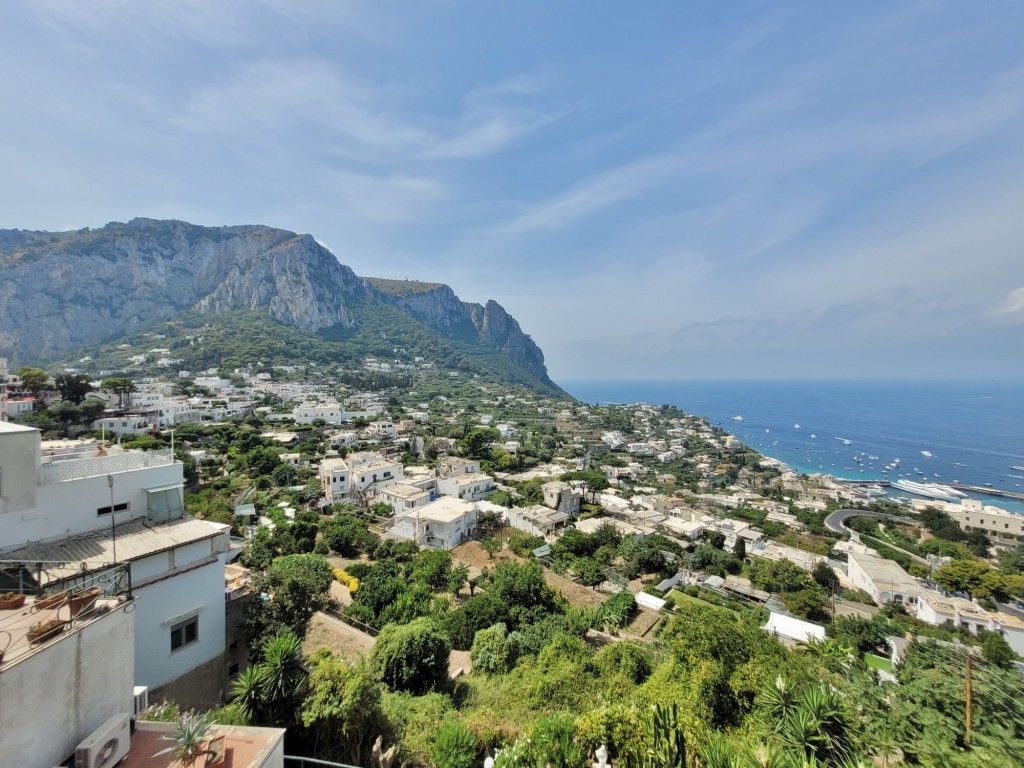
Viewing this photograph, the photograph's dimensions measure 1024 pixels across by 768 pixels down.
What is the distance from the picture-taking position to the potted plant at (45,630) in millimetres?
3246

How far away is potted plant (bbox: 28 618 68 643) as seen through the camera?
128 inches

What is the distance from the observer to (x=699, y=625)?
8.71 m

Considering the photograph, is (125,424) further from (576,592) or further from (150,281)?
(150,281)

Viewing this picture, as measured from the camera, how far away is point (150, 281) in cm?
Answer: 10038

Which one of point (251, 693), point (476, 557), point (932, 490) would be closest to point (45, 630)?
point (251, 693)

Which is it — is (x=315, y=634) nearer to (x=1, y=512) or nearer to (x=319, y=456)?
(x=1, y=512)

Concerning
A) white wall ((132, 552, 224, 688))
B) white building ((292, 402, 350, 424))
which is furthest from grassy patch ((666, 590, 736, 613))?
white building ((292, 402, 350, 424))

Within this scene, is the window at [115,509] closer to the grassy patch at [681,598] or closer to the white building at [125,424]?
the grassy patch at [681,598]

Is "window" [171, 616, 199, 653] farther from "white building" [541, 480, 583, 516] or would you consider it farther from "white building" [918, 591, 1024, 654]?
"white building" [918, 591, 1024, 654]

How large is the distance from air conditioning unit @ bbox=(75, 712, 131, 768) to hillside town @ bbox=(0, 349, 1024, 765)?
5cm

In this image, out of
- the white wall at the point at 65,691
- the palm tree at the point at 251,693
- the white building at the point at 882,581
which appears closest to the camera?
the white wall at the point at 65,691

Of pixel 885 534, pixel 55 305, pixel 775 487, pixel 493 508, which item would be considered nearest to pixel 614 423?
pixel 775 487

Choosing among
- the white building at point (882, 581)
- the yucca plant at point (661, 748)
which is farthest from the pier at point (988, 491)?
the yucca plant at point (661, 748)

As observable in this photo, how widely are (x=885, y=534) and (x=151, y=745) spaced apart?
159 ft
